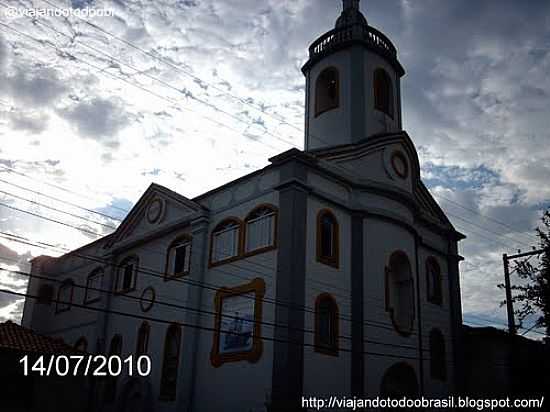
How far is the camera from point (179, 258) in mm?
27359

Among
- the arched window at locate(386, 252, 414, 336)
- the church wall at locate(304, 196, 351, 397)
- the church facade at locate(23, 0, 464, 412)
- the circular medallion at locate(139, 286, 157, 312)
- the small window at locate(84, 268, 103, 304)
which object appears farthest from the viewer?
the small window at locate(84, 268, 103, 304)

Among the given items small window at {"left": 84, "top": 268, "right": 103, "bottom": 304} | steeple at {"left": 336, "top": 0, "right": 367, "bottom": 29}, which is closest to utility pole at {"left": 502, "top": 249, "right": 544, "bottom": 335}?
steeple at {"left": 336, "top": 0, "right": 367, "bottom": 29}

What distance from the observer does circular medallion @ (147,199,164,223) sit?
96.7 feet

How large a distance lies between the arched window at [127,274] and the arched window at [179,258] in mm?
3100

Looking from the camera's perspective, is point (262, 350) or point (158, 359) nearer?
point (262, 350)

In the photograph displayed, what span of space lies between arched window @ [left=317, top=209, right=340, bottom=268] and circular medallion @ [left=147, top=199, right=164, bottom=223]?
940cm

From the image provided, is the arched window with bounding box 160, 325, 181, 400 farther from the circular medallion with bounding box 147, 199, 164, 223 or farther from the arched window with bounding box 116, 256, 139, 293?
the circular medallion with bounding box 147, 199, 164, 223

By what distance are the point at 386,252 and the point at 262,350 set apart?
668 cm

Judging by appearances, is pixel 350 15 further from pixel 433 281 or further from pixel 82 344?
pixel 82 344

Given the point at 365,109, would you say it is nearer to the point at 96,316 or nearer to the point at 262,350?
the point at 262,350

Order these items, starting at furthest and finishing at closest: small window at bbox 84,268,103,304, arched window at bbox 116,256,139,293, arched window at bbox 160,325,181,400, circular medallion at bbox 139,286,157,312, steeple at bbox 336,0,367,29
Result: 1. small window at bbox 84,268,103,304
2. steeple at bbox 336,0,367,29
3. arched window at bbox 116,256,139,293
4. circular medallion at bbox 139,286,157,312
5. arched window at bbox 160,325,181,400

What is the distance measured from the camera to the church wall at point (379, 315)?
2245cm

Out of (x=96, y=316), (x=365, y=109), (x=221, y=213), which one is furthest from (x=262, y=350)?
(x=96, y=316)

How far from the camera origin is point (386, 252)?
80.3ft
